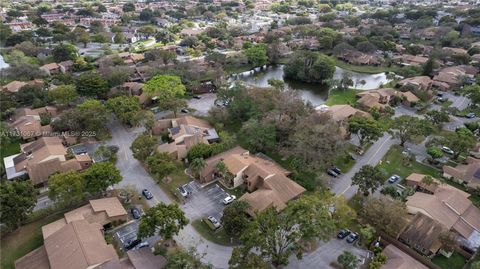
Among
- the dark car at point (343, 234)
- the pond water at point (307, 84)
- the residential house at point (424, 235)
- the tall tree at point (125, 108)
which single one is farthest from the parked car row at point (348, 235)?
the pond water at point (307, 84)

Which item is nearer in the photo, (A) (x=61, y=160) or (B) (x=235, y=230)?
(B) (x=235, y=230)

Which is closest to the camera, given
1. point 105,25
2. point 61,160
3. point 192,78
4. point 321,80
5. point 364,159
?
point 61,160

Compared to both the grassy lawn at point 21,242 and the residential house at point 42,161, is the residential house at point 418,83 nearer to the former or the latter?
the residential house at point 42,161

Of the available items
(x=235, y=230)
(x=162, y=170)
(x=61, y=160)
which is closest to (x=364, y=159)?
(x=235, y=230)

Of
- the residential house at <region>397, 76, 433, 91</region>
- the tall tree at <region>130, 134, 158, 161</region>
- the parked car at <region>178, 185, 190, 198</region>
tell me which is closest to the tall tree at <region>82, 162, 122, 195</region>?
the tall tree at <region>130, 134, 158, 161</region>

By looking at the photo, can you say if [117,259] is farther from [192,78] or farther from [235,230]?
[192,78]

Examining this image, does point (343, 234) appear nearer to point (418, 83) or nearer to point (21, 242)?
point (21, 242)

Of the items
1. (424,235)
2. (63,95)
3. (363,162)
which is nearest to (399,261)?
Result: (424,235)

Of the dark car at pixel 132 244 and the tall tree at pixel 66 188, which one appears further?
the tall tree at pixel 66 188
